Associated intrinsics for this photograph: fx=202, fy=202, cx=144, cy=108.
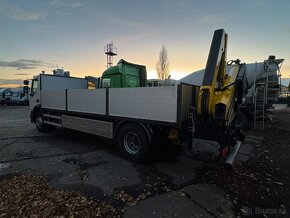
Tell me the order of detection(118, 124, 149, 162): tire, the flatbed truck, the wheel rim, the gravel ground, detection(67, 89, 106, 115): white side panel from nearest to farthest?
the gravel ground → the flatbed truck → detection(118, 124, 149, 162): tire → the wheel rim → detection(67, 89, 106, 115): white side panel

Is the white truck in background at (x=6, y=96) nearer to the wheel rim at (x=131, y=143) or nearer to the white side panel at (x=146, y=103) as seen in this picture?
the white side panel at (x=146, y=103)

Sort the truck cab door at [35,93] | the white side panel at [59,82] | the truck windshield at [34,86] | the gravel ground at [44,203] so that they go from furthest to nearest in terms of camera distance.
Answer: the truck windshield at [34,86], the truck cab door at [35,93], the white side panel at [59,82], the gravel ground at [44,203]

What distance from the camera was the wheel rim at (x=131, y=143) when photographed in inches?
213

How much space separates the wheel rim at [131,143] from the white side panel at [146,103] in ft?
1.86

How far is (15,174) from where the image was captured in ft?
14.6

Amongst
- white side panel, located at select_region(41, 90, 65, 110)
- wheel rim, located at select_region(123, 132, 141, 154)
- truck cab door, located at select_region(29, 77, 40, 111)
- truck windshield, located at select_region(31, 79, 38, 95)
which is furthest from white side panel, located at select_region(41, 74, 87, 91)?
wheel rim, located at select_region(123, 132, 141, 154)

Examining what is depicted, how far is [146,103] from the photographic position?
4.78 m

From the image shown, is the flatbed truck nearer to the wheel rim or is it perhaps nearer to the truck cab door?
the wheel rim

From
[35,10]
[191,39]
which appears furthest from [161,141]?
[35,10]

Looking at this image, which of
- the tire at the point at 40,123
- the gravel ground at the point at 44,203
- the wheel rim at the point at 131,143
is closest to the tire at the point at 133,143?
the wheel rim at the point at 131,143

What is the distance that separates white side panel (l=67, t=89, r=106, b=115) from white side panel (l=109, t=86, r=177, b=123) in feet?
1.44

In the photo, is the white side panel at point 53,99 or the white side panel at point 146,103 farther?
the white side panel at point 53,99

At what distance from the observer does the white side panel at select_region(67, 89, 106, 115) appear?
19.7 feet

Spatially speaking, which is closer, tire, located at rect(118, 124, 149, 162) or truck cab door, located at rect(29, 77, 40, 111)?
tire, located at rect(118, 124, 149, 162)
